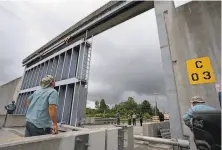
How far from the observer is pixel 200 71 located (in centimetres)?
309

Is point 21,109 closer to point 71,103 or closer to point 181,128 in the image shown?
point 71,103

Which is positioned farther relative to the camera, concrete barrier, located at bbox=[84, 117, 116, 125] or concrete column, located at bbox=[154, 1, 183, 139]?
concrete barrier, located at bbox=[84, 117, 116, 125]

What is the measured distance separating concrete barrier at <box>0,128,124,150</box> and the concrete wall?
14464 millimetres

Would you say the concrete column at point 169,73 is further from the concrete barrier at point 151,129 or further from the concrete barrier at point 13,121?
the concrete barrier at point 13,121

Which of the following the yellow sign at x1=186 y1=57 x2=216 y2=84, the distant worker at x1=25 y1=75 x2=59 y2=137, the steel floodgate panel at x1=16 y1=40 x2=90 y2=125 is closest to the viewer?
the distant worker at x1=25 y1=75 x2=59 y2=137

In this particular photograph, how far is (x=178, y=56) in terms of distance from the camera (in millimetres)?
3447

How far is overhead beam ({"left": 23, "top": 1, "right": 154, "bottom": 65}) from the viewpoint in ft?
18.2

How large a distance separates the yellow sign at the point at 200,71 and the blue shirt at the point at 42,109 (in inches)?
113

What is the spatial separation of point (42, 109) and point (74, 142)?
2.59 ft

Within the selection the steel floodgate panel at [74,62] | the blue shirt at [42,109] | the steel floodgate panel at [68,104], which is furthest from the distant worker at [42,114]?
the steel floodgate panel at [74,62]

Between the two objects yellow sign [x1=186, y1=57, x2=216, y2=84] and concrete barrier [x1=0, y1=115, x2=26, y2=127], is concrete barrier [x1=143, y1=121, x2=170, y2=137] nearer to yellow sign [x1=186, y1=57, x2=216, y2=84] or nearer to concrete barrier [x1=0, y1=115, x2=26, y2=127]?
yellow sign [x1=186, y1=57, x2=216, y2=84]

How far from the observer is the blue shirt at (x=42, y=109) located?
211 cm

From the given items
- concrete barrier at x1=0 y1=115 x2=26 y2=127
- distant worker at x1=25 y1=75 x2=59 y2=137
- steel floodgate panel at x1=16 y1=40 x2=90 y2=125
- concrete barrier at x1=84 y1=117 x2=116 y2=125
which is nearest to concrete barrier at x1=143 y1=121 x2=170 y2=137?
steel floodgate panel at x1=16 y1=40 x2=90 y2=125

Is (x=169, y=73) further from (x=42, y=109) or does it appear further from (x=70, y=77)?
(x=70, y=77)
